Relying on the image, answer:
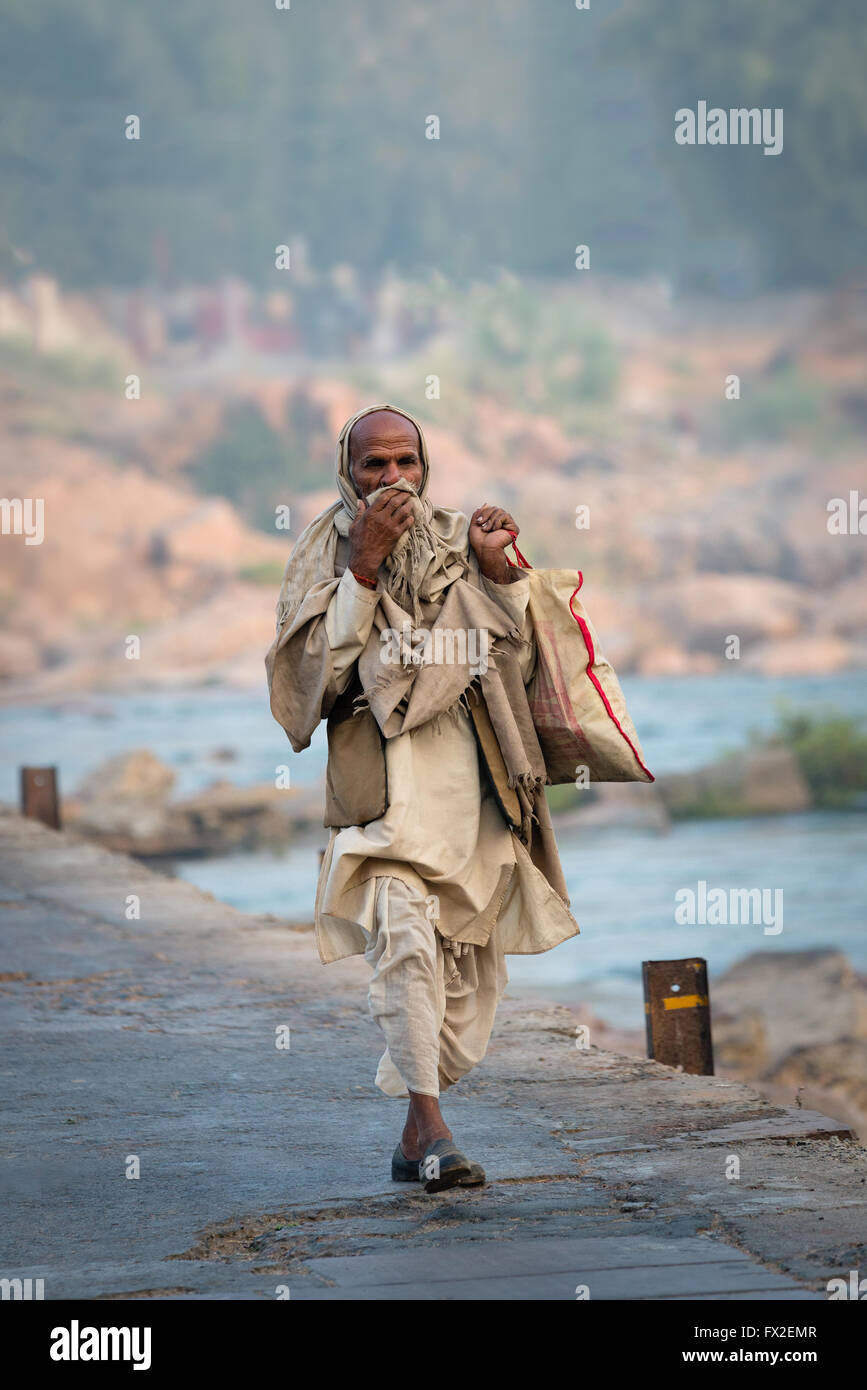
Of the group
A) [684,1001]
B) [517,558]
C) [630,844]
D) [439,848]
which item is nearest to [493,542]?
[517,558]

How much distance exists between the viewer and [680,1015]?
16.8 ft

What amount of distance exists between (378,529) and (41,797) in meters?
7.27

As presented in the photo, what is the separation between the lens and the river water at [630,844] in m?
29.2

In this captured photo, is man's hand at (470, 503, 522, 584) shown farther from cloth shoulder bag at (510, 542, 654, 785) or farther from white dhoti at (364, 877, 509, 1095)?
white dhoti at (364, 877, 509, 1095)

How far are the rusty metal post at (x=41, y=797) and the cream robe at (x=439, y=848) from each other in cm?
686

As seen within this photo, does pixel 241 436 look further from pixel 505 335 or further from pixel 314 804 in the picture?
pixel 314 804

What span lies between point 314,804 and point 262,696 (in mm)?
10363

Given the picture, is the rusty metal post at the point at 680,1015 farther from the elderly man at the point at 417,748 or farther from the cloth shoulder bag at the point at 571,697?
the cloth shoulder bag at the point at 571,697

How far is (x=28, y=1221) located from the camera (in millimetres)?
3533

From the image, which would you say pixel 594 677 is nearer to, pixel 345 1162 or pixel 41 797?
pixel 345 1162

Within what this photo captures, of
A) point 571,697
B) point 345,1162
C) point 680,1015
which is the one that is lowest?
point 345,1162

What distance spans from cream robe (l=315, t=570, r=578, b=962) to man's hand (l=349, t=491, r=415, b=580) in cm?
5

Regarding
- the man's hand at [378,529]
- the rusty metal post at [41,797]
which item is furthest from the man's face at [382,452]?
the rusty metal post at [41,797]

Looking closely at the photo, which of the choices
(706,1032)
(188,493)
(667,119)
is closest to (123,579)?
(188,493)
